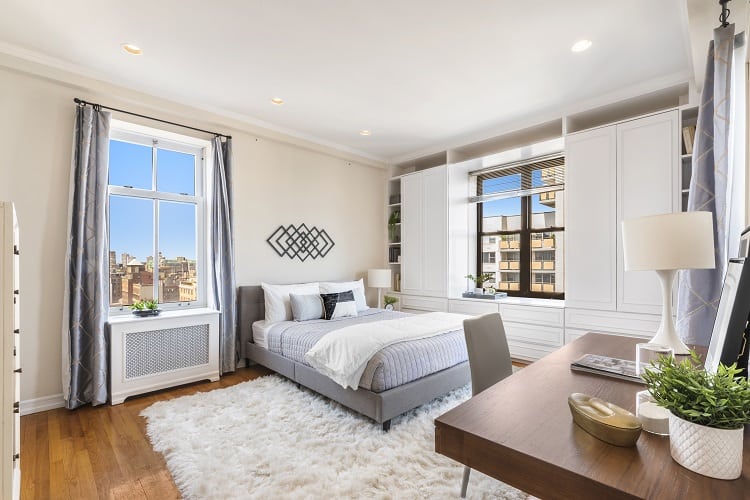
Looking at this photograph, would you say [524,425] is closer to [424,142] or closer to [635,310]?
[635,310]

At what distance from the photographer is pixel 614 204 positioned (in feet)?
10.9

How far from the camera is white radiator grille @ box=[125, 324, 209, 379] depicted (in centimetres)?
312

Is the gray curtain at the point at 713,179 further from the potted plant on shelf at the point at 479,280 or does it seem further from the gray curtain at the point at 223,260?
the gray curtain at the point at 223,260

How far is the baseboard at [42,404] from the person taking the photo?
2.76m

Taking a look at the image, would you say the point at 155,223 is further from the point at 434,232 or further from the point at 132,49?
the point at 434,232

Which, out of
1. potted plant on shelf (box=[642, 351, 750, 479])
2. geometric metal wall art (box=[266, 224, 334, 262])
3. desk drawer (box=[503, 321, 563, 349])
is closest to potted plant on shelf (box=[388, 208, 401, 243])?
geometric metal wall art (box=[266, 224, 334, 262])

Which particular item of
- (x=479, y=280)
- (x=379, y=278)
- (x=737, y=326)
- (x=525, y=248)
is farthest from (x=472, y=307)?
(x=737, y=326)

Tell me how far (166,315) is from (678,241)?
384 cm

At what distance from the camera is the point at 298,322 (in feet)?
12.3

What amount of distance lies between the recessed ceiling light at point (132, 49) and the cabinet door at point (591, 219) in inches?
155

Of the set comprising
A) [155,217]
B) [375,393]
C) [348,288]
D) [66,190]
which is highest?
[66,190]

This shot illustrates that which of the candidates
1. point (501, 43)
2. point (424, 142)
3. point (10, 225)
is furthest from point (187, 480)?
point (424, 142)

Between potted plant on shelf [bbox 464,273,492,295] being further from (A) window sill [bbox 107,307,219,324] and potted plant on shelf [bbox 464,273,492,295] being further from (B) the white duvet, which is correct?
(A) window sill [bbox 107,307,219,324]

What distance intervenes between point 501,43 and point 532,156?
211 centimetres
